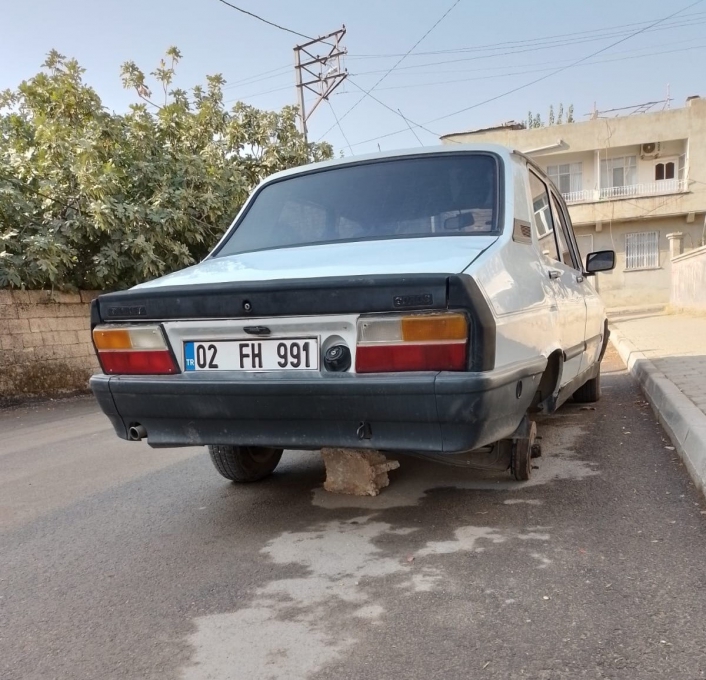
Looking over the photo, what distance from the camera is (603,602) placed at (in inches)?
85.2

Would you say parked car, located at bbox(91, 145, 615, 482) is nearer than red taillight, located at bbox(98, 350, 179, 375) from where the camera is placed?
Yes

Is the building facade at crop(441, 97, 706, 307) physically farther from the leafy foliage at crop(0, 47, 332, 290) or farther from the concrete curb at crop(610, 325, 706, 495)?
the concrete curb at crop(610, 325, 706, 495)

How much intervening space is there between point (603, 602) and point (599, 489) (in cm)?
131

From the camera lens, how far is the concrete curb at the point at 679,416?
347 centimetres

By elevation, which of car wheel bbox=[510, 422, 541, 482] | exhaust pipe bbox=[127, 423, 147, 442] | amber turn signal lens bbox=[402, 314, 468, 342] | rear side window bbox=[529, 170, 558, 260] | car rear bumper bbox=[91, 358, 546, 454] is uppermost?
rear side window bbox=[529, 170, 558, 260]

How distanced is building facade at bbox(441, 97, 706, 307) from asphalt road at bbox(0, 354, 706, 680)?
23.9 metres

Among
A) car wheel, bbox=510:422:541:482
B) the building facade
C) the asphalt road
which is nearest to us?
the asphalt road

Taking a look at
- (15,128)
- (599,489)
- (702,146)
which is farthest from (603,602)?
(702,146)

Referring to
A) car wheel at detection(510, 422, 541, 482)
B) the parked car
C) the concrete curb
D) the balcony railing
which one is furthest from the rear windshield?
the balcony railing

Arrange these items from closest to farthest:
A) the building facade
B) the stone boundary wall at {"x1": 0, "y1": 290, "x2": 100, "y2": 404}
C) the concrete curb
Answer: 1. the concrete curb
2. the stone boundary wall at {"x1": 0, "y1": 290, "x2": 100, "y2": 404}
3. the building facade

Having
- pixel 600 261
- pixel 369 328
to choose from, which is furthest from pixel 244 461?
pixel 600 261

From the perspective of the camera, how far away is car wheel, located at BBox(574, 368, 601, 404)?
564 cm

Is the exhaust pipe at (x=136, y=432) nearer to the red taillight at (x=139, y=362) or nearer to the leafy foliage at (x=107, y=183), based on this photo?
the red taillight at (x=139, y=362)

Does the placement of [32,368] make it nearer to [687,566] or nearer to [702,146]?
[687,566]
